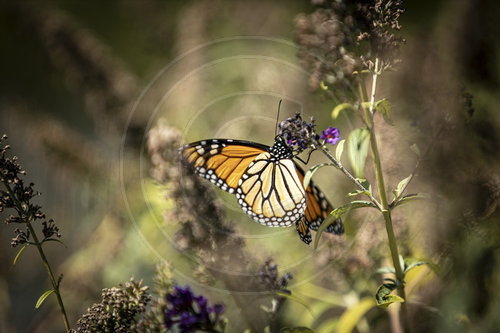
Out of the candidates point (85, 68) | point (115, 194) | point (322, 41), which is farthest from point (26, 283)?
point (322, 41)

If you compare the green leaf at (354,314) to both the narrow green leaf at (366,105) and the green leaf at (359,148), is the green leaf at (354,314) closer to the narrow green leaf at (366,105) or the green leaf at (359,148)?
the green leaf at (359,148)

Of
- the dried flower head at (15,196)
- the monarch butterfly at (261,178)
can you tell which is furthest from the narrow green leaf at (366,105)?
the dried flower head at (15,196)

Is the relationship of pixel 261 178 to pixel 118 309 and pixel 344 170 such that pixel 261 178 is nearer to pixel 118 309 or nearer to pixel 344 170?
pixel 344 170

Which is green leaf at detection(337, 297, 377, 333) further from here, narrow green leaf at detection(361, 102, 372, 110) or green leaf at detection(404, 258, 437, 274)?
narrow green leaf at detection(361, 102, 372, 110)

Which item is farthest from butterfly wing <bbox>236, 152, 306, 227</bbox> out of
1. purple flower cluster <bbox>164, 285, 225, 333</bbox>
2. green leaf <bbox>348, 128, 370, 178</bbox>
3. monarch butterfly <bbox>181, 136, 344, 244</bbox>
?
purple flower cluster <bbox>164, 285, 225, 333</bbox>

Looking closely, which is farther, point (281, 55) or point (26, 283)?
point (26, 283)

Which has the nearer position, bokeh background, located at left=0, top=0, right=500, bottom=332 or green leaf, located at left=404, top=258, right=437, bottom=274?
green leaf, located at left=404, top=258, right=437, bottom=274

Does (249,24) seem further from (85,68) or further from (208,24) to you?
(85,68)
